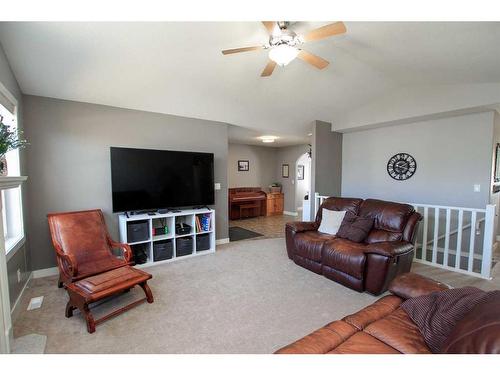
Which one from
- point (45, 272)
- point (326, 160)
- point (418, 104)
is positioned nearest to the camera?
point (45, 272)

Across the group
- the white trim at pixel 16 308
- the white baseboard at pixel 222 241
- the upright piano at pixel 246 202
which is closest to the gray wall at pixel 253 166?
the upright piano at pixel 246 202

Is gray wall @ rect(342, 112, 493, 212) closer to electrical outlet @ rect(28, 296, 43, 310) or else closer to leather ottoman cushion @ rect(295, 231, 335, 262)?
leather ottoman cushion @ rect(295, 231, 335, 262)

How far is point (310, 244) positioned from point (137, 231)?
2.42 metres

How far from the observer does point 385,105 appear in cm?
438

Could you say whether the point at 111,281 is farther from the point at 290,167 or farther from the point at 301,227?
the point at 290,167

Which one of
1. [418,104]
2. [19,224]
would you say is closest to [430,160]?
[418,104]

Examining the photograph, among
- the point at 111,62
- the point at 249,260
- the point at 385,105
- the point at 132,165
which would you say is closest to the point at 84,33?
the point at 111,62

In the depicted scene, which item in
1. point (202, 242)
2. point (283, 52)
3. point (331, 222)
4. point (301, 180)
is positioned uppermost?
point (283, 52)

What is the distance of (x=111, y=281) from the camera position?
2.18 m

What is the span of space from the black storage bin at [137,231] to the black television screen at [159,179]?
0.22m

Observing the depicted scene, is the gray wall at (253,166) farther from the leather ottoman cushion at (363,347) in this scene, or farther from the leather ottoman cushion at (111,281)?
the leather ottoman cushion at (363,347)

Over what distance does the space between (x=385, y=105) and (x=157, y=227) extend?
4583 millimetres
